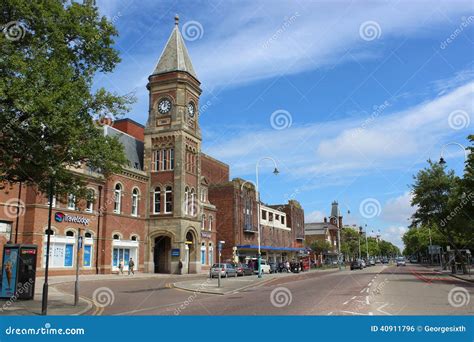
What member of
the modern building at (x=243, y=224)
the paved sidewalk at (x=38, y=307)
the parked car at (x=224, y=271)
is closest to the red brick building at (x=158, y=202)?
the parked car at (x=224, y=271)

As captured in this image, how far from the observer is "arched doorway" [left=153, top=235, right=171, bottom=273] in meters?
50.0

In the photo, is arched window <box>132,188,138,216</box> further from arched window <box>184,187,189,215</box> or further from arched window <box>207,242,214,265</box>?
arched window <box>207,242,214,265</box>

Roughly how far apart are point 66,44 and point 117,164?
4.91 metres

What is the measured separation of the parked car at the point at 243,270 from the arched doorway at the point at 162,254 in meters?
8.51

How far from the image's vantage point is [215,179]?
76.5 m

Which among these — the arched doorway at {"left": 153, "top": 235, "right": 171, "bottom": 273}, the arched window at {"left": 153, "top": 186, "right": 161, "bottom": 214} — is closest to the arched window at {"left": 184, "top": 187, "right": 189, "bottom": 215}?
the arched window at {"left": 153, "top": 186, "right": 161, "bottom": 214}

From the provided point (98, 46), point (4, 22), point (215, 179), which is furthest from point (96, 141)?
point (215, 179)

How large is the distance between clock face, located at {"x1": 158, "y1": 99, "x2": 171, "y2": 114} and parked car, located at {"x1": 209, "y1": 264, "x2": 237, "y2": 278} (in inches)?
772

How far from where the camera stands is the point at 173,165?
164 feet

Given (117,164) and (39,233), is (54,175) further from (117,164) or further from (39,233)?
(39,233)

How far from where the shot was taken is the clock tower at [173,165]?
48.6 metres

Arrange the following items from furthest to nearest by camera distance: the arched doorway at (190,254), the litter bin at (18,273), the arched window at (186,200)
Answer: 1. the arched window at (186,200)
2. the arched doorway at (190,254)
3. the litter bin at (18,273)

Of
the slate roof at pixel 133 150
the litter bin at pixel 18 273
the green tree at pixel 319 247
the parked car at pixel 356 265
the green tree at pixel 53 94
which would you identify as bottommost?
the parked car at pixel 356 265

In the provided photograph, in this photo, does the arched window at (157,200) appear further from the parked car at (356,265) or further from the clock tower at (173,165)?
the parked car at (356,265)
